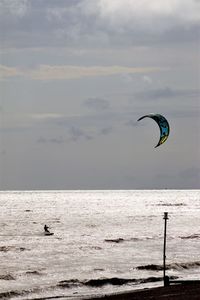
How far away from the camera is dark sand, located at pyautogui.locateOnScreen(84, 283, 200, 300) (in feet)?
80.4

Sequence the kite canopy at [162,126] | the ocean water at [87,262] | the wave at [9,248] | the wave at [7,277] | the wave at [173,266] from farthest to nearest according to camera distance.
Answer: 1. the wave at [9,248]
2. the kite canopy at [162,126]
3. the wave at [173,266]
4. the wave at [7,277]
5. the ocean water at [87,262]

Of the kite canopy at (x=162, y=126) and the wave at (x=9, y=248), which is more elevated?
the kite canopy at (x=162, y=126)

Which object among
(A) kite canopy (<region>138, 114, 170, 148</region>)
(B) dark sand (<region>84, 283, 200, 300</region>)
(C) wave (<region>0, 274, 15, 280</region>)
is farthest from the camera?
(A) kite canopy (<region>138, 114, 170, 148</region>)

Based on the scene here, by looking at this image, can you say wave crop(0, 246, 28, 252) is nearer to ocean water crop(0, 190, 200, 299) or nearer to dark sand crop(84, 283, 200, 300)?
ocean water crop(0, 190, 200, 299)

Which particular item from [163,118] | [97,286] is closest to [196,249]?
[163,118]

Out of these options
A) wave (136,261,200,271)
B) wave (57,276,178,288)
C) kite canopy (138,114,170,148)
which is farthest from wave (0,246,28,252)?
wave (57,276,178,288)

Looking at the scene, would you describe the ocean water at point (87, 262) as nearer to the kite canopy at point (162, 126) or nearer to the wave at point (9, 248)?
the wave at point (9, 248)

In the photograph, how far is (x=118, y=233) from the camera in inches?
2436

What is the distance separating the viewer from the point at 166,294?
1001 inches

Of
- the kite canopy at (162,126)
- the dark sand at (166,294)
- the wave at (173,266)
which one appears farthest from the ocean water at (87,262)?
the kite canopy at (162,126)

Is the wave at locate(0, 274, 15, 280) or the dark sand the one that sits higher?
the wave at locate(0, 274, 15, 280)

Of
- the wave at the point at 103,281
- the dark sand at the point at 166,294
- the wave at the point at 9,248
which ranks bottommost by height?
the dark sand at the point at 166,294

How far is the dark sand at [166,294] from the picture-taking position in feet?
80.4

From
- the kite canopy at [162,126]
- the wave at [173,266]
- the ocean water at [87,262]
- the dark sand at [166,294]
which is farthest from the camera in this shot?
the kite canopy at [162,126]
